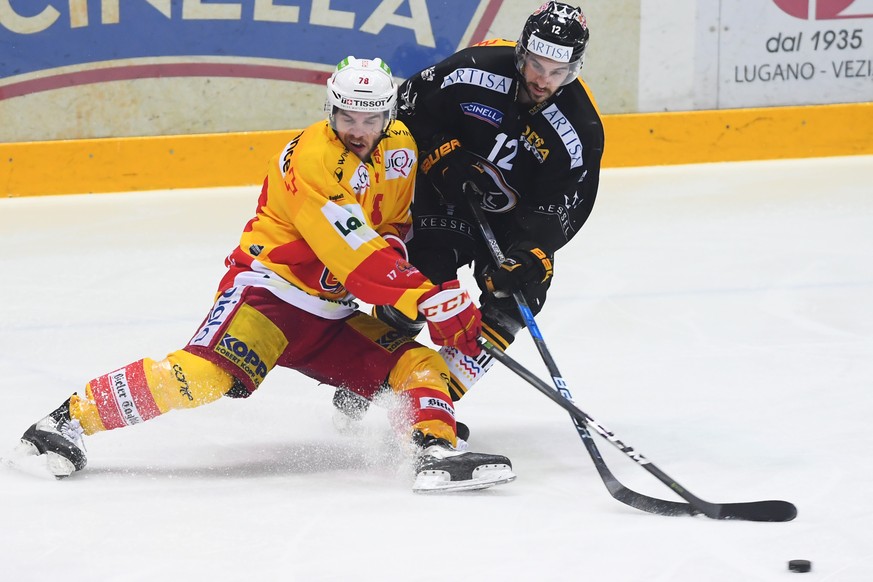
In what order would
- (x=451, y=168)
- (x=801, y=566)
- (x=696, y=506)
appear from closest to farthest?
(x=801, y=566) < (x=696, y=506) < (x=451, y=168)

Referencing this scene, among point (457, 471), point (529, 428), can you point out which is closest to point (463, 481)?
point (457, 471)

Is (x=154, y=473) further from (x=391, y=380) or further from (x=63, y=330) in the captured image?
(x=63, y=330)

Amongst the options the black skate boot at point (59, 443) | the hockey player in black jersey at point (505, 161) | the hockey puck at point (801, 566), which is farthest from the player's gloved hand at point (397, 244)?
the hockey puck at point (801, 566)

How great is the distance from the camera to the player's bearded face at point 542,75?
107 inches

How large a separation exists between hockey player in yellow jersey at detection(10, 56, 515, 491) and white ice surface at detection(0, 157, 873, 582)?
0.36ft

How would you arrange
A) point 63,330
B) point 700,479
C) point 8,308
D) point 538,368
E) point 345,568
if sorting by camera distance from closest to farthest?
point 345,568 < point 700,479 < point 538,368 < point 63,330 < point 8,308

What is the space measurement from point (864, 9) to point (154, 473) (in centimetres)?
485

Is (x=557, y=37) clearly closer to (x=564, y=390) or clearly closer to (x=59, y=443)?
(x=564, y=390)

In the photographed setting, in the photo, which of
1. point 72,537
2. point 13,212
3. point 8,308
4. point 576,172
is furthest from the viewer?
point 13,212

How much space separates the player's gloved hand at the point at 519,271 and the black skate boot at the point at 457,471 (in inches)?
15.6

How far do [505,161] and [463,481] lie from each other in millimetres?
827

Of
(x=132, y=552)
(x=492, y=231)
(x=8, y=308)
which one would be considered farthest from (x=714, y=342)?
(x=8, y=308)

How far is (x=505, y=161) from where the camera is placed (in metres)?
2.93

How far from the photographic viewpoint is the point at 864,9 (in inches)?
246
